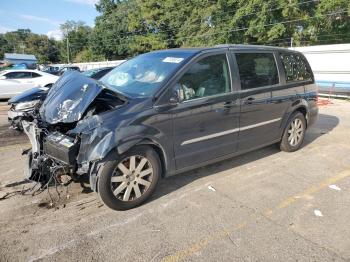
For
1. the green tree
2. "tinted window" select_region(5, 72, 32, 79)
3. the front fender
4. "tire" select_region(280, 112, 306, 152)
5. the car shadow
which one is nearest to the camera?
the front fender

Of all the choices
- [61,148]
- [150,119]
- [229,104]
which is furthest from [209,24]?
[61,148]

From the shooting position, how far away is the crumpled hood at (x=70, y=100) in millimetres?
3924

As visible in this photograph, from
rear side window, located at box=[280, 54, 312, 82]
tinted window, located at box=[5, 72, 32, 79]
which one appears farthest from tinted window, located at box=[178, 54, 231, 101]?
tinted window, located at box=[5, 72, 32, 79]

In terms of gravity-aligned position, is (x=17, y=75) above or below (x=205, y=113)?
above

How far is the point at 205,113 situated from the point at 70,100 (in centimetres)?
171

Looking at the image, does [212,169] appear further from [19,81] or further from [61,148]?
[19,81]

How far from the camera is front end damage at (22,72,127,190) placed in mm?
3602

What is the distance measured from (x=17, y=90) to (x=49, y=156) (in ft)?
37.1

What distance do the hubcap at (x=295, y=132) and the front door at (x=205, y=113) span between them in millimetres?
1630

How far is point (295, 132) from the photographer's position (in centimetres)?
603

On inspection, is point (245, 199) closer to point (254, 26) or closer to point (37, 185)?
point (37, 185)

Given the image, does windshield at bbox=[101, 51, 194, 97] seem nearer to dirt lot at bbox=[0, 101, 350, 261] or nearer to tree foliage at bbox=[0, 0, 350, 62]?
dirt lot at bbox=[0, 101, 350, 261]

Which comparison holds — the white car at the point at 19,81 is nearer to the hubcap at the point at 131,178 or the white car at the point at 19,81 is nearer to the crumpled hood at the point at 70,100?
the crumpled hood at the point at 70,100

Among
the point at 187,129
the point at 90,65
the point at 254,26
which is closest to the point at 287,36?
the point at 254,26
